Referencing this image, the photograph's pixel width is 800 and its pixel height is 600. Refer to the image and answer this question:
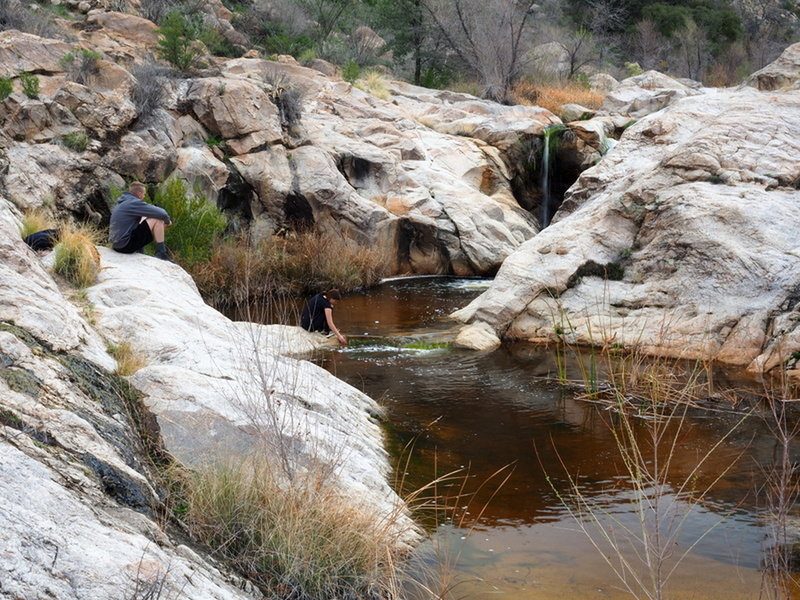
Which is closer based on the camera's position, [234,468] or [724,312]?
[234,468]

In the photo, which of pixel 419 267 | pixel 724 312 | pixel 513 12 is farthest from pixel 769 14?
pixel 724 312

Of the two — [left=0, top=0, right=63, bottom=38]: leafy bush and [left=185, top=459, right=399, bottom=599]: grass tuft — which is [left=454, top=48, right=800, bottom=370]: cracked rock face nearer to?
[left=185, top=459, right=399, bottom=599]: grass tuft

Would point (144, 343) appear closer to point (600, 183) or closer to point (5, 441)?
point (5, 441)

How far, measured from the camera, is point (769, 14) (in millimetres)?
38188

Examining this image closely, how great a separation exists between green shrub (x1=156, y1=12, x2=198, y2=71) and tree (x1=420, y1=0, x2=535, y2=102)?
34.2 feet

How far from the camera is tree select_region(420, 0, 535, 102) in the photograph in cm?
2577

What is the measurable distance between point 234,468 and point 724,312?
7.10 metres

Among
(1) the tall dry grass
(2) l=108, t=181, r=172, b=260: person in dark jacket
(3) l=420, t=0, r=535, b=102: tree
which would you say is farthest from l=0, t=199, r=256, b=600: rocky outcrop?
(3) l=420, t=0, r=535, b=102: tree

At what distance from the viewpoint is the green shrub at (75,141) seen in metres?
13.4

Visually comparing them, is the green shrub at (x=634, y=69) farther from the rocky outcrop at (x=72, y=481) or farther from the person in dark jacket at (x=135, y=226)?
the rocky outcrop at (x=72, y=481)

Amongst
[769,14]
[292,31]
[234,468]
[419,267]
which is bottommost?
[419,267]

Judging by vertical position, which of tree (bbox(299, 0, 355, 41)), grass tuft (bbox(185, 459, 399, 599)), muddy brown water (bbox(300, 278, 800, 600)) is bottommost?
muddy brown water (bbox(300, 278, 800, 600))

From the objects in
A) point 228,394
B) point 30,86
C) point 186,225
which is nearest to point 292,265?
point 186,225

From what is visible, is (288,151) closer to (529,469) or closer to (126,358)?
(126,358)
